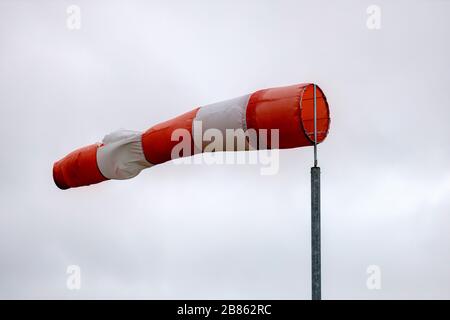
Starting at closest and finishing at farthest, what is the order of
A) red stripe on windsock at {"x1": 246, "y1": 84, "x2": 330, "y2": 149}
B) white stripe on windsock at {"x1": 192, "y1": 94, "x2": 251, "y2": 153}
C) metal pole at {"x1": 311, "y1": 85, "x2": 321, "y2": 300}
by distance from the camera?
metal pole at {"x1": 311, "y1": 85, "x2": 321, "y2": 300}, red stripe on windsock at {"x1": 246, "y1": 84, "x2": 330, "y2": 149}, white stripe on windsock at {"x1": 192, "y1": 94, "x2": 251, "y2": 153}

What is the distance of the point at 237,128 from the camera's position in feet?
61.5

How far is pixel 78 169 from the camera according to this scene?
2270 centimetres

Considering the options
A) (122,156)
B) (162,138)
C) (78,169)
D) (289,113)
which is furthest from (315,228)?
(78,169)

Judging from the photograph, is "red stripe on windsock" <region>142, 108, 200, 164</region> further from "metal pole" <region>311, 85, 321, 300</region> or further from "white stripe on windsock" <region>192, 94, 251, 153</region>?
"metal pole" <region>311, 85, 321, 300</region>

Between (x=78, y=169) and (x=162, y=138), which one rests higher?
(x=162, y=138)

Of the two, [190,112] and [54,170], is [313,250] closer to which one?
[190,112]

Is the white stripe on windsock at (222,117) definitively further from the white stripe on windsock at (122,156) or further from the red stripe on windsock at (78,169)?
the red stripe on windsock at (78,169)

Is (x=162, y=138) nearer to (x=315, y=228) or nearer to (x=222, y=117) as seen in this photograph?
(x=222, y=117)

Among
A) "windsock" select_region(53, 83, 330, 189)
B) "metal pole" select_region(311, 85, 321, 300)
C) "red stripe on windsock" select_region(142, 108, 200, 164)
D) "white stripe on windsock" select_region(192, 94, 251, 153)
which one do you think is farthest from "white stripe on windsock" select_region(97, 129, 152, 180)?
"metal pole" select_region(311, 85, 321, 300)

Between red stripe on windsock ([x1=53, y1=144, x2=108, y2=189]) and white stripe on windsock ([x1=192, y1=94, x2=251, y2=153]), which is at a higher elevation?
white stripe on windsock ([x1=192, y1=94, x2=251, y2=153])

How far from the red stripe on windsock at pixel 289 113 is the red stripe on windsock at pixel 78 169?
19.8 feet

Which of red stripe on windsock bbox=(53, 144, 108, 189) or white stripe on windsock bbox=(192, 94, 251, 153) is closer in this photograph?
white stripe on windsock bbox=(192, 94, 251, 153)

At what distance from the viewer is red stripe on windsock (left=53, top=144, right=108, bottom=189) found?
22359 mm

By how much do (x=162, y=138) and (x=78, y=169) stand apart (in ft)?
12.0
